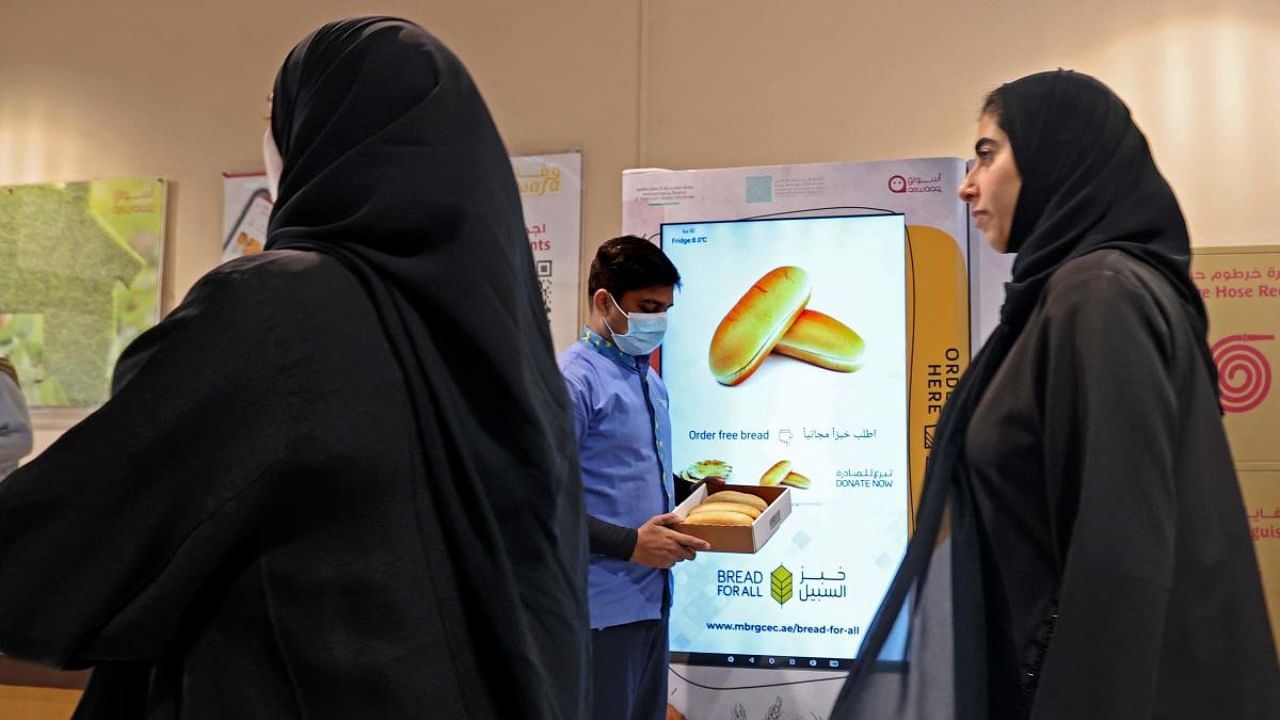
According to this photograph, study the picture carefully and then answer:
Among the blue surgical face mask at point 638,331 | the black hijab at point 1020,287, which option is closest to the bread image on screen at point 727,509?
the blue surgical face mask at point 638,331

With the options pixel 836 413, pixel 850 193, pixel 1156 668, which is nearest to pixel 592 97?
pixel 850 193

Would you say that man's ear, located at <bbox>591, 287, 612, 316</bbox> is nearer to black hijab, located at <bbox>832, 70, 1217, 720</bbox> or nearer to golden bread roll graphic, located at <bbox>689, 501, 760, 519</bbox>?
golden bread roll graphic, located at <bbox>689, 501, 760, 519</bbox>

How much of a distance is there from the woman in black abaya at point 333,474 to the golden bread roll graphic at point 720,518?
5.05 feet

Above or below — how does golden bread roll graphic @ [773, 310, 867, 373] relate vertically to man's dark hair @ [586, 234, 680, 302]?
below

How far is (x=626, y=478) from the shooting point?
2648mm

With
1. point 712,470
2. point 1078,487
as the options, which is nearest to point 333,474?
point 1078,487

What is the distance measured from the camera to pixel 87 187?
4.39 m

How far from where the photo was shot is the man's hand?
251 centimetres

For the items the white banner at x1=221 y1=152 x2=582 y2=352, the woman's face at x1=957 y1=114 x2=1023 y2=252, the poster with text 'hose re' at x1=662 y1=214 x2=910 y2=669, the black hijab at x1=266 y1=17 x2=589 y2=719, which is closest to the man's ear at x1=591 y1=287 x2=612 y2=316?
the poster with text 'hose re' at x1=662 y1=214 x2=910 y2=669

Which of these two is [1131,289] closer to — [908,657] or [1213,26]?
[908,657]

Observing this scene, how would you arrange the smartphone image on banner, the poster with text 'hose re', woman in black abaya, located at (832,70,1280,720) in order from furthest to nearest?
1. the smartphone image on banner
2. the poster with text 'hose re'
3. woman in black abaya, located at (832,70,1280,720)

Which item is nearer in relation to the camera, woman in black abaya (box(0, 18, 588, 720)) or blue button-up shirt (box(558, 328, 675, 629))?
woman in black abaya (box(0, 18, 588, 720))

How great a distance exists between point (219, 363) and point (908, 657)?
1031 millimetres

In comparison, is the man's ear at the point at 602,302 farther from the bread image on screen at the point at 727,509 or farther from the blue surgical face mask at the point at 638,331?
the bread image on screen at the point at 727,509
